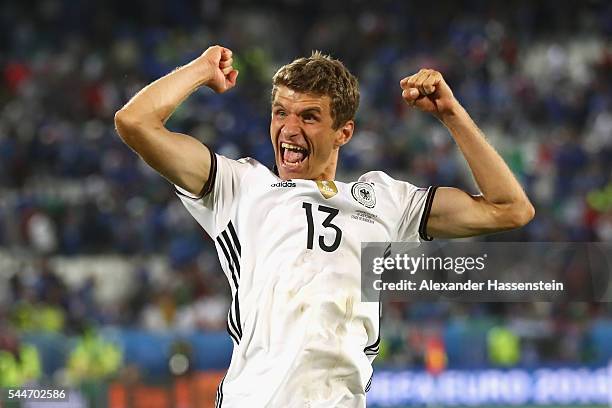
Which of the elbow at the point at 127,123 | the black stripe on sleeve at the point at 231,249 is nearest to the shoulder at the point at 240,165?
the black stripe on sleeve at the point at 231,249

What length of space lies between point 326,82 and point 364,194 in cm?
43

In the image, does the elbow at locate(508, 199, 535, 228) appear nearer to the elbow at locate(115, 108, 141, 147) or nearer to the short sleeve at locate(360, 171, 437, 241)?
the short sleeve at locate(360, 171, 437, 241)

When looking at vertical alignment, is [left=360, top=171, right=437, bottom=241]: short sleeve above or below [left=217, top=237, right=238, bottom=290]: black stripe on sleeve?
above

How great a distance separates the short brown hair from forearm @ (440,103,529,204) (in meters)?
0.36

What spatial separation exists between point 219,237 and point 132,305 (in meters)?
9.62

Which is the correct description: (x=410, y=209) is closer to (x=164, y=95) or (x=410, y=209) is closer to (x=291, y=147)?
(x=291, y=147)

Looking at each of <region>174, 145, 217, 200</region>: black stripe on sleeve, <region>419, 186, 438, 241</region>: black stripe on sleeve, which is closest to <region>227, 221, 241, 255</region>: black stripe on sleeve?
<region>174, 145, 217, 200</region>: black stripe on sleeve

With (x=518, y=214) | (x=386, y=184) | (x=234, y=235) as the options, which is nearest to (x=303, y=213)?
(x=234, y=235)

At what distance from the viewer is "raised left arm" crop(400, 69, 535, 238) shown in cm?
389

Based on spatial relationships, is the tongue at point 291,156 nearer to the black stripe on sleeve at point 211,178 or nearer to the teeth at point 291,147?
the teeth at point 291,147

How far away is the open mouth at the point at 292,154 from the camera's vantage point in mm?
3904

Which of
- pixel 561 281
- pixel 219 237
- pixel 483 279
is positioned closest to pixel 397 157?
pixel 561 281

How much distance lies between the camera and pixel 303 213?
375 cm

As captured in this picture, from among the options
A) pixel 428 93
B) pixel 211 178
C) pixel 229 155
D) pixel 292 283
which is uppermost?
pixel 229 155
